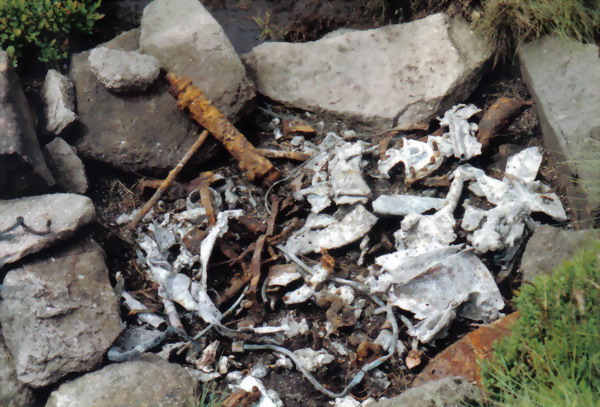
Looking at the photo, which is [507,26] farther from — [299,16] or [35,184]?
[35,184]

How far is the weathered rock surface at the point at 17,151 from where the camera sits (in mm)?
4355

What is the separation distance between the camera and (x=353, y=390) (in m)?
4.00

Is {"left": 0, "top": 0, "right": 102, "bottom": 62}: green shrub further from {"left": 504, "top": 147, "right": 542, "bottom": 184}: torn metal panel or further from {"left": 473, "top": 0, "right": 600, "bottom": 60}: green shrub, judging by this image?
{"left": 504, "top": 147, "right": 542, "bottom": 184}: torn metal panel

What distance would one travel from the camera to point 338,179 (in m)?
4.71

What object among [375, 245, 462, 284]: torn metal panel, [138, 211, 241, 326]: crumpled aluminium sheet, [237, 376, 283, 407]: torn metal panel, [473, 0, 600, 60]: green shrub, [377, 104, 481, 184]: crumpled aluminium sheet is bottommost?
[237, 376, 283, 407]: torn metal panel

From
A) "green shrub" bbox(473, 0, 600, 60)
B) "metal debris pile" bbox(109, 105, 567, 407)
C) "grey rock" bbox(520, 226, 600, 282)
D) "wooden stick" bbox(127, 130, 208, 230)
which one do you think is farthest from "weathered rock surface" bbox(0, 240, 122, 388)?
"green shrub" bbox(473, 0, 600, 60)

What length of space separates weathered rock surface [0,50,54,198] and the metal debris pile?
635 mm

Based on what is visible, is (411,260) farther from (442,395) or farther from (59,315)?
(59,315)

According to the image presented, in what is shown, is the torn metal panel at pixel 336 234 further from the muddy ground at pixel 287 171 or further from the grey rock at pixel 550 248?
the grey rock at pixel 550 248

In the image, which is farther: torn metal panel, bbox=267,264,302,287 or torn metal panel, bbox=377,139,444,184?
torn metal panel, bbox=377,139,444,184

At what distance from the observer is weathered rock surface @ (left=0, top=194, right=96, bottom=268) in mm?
4227

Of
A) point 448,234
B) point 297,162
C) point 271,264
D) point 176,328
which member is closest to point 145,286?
point 176,328

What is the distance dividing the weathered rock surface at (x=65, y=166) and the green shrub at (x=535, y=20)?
310cm

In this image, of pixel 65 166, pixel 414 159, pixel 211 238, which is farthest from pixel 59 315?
pixel 414 159
